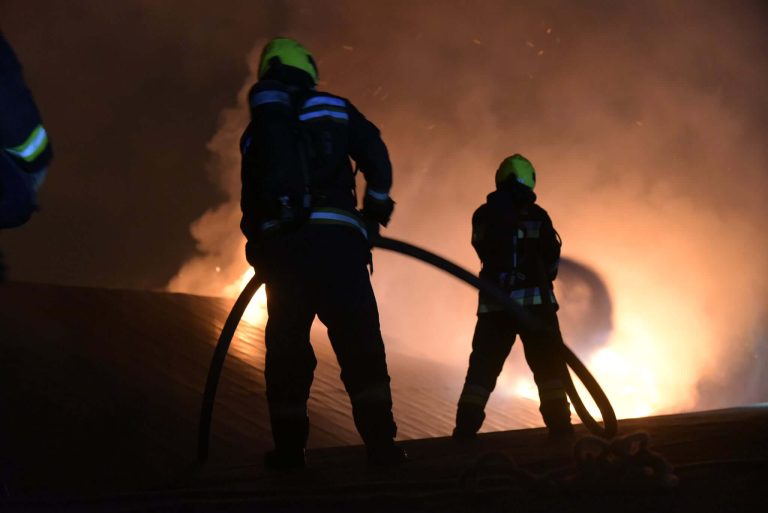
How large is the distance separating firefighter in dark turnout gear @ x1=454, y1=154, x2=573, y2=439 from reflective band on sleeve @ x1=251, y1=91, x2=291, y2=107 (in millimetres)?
1408

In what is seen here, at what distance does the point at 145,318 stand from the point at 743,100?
28.7 feet

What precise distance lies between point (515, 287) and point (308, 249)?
4.64ft

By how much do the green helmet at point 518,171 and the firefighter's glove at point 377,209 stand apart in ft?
3.79

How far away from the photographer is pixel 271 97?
2504 mm

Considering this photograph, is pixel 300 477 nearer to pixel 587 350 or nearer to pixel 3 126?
pixel 3 126

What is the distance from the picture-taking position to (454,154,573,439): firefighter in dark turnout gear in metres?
3.52

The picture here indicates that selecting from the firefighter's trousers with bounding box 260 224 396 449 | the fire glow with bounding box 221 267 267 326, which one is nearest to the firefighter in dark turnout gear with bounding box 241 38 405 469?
the firefighter's trousers with bounding box 260 224 396 449

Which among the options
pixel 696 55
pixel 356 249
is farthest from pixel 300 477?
pixel 696 55

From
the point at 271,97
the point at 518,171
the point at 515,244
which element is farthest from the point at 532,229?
the point at 271,97

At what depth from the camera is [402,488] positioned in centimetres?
196

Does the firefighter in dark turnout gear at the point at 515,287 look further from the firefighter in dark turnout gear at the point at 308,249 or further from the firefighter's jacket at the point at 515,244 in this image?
the firefighter in dark turnout gear at the point at 308,249

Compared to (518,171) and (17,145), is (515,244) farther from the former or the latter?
(17,145)

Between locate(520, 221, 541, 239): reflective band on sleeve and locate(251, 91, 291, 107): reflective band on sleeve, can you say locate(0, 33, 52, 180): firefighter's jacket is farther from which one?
locate(520, 221, 541, 239): reflective band on sleeve

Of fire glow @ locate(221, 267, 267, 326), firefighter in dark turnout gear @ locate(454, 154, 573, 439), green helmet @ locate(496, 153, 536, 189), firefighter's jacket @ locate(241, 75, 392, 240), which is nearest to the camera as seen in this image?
firefighter's jacket @ locate(241, 75, 392, 240)
